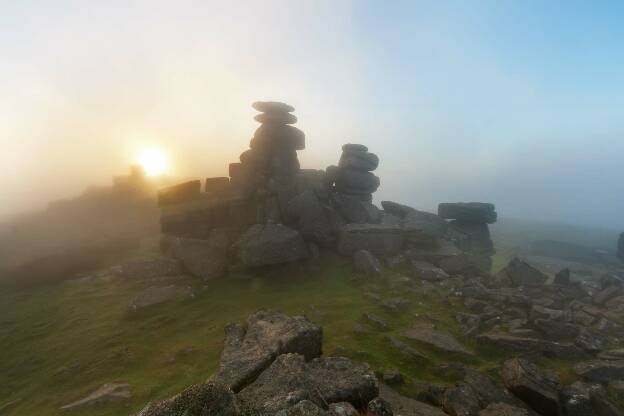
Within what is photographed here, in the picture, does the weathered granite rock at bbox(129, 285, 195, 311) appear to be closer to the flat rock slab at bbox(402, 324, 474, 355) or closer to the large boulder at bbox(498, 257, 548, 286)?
the flat rock slab at bbox(402, 324, 474, 355)

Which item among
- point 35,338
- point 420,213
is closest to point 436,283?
point 420,213

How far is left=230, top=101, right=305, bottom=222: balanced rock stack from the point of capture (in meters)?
28.2

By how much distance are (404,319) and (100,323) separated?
14.5m

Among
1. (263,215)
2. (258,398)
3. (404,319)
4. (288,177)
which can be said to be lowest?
(404,319)

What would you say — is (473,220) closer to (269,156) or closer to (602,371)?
(269,156)

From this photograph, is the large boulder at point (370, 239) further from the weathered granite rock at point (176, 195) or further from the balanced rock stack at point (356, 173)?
the weathered granite rock at point (176, 195)

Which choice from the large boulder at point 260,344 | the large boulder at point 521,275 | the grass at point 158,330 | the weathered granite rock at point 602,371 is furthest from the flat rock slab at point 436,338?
the large boulder at point 521,275

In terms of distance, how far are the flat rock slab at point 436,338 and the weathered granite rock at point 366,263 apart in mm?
7120

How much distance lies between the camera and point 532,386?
10336mm

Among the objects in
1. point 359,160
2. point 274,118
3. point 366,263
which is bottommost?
point 366,263

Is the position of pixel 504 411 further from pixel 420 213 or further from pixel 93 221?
pixel 93 221

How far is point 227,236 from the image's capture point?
84.4 feet

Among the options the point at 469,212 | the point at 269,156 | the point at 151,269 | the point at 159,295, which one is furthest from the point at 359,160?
the point at 159,295

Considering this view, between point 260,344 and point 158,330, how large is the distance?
24.6 feet
